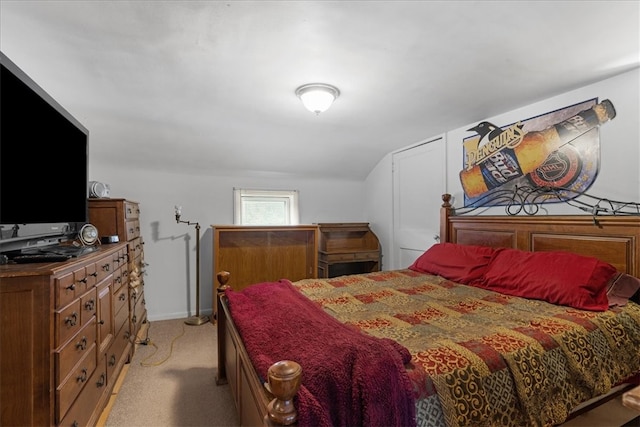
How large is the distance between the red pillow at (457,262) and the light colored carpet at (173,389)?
6.62 feet

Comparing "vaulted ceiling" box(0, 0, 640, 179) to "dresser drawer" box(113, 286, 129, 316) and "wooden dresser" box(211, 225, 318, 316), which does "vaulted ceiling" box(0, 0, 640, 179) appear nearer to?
"wooden dresser" box(211, 225, 318, 316)

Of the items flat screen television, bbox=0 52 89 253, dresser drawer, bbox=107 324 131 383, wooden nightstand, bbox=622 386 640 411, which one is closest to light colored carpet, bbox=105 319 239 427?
dresser drawer, bbox=107 324 131 383

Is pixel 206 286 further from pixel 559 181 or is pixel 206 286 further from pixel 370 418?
pixel 559 181

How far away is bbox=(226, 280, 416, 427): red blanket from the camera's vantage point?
104 cm

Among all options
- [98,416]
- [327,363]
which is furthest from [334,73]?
[98,416]

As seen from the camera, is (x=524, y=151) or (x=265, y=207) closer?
(x=524, y=151)

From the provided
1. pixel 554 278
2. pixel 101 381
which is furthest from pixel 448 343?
pixel 101 381

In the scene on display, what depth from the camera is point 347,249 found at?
441 centimetres

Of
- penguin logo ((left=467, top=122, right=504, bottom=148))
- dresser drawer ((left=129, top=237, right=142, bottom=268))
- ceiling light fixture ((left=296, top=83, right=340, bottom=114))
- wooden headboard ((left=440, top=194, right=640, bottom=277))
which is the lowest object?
dresser drawer ((left=129, top=237, right=142, bottom=268))

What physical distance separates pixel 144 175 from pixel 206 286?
1579mm

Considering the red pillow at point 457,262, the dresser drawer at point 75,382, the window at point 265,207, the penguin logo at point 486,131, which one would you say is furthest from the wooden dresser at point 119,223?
the penguin logo at point 486,131

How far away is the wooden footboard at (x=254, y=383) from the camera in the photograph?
0.90 metres

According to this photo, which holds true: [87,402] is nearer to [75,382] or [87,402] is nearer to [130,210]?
[75,382]

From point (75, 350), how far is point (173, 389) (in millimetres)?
1029
